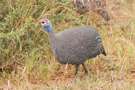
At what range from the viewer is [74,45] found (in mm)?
3309

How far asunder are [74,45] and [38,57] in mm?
760

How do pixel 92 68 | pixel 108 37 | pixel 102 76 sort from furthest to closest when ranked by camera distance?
pixel 108 37 < pixel 92 68 < pixel 102 76

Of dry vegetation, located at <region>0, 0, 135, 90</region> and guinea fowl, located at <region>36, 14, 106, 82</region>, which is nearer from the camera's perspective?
guinea fowl, located at <region>36, 14, 106, 82</region>

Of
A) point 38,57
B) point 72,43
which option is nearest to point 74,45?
point 72,43

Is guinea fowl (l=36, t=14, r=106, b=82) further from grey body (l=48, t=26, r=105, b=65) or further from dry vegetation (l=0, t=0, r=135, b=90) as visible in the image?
dry vegetation (l=0, t=0, r=135, b=90)

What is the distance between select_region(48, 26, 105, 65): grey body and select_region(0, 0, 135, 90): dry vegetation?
21 cm

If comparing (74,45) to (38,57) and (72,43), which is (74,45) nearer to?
(72,43)

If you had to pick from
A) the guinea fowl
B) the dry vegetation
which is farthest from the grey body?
the dry vegetation

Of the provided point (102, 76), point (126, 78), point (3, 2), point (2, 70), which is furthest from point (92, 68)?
point (3, 2)

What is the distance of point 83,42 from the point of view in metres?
3.38

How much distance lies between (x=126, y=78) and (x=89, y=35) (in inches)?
28.8

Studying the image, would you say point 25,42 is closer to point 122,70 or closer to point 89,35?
point 89,35

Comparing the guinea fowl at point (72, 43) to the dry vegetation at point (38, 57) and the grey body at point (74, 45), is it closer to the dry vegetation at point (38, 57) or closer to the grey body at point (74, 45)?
the grey body at point (74, 45)

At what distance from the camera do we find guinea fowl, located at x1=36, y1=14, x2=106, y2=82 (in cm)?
326
